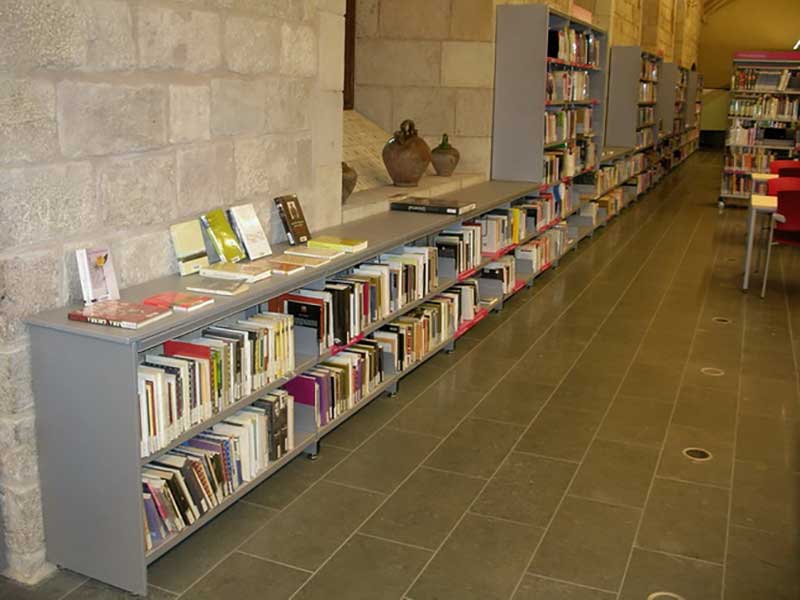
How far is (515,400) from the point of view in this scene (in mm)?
4512

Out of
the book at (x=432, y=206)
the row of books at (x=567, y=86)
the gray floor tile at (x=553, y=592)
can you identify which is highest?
the row of books at (x=567, y=86)

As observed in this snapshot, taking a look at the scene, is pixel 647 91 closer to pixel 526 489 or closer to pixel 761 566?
pixel 526 489

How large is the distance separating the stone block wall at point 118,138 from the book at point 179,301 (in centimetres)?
24

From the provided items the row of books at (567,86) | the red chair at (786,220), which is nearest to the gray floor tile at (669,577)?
the red chair at (786,220)

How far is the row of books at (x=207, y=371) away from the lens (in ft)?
9.05

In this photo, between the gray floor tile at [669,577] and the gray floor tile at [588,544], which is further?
the gray floor tile at [588,544]

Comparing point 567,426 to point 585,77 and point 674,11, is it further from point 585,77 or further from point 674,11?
point 674,11

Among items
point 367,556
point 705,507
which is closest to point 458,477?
point 367,556

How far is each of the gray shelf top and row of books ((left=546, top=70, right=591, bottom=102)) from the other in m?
2.21

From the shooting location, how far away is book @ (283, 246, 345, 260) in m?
3.82

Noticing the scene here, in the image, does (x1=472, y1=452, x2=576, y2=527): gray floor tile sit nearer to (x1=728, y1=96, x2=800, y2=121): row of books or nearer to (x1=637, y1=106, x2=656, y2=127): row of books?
(x1=637, y1=106, x2=656, y2=127): row of books

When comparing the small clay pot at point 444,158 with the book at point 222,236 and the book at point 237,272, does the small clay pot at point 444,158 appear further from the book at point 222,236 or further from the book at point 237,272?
the book at point 237,272

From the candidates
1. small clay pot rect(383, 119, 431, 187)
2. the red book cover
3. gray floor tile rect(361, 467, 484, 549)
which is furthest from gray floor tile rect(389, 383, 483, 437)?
small clay pot rect(383, 119, 431, 187)

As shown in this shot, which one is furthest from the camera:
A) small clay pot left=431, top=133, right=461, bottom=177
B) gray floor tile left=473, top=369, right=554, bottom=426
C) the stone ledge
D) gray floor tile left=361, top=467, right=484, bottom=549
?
small clay pot left=431, top=133, right=461, bottom=177
